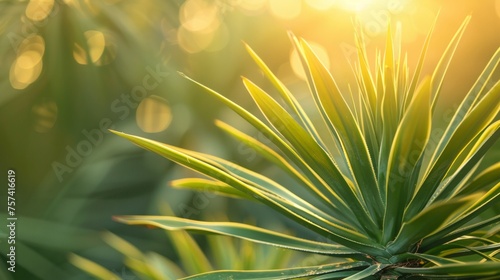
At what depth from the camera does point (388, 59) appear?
24.0 inches

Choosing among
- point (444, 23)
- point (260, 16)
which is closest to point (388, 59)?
point (444, 23)

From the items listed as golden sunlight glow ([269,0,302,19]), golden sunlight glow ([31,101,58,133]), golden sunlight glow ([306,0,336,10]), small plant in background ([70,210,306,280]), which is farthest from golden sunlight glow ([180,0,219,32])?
small plant in background ([70,210,306,280])

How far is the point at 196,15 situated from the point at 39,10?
44 cm

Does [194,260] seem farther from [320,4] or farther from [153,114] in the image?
[320,4]

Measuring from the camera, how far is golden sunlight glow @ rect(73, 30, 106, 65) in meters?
1.66

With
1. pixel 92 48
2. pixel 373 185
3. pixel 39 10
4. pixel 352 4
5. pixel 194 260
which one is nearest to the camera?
pixel 373 185

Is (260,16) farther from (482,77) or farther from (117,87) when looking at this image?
(482,77)

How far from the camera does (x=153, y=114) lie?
173 centimetres

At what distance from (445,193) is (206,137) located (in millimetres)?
1180

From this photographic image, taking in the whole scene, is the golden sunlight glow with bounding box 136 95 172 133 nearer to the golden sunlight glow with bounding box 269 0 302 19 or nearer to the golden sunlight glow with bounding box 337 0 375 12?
the golden sunlight glow with bounding box 269 0 302 19

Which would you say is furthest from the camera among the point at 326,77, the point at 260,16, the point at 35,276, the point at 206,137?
the point at 260,16

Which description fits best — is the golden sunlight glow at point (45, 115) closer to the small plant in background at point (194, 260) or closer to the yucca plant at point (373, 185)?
the small plant in background at point (194, 260)

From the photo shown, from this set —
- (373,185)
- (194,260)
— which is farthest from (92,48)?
(373,185)

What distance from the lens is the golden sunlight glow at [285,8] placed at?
5.70 ft
